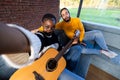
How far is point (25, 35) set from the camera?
269mm

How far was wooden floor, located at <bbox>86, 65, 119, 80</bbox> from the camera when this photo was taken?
189 centimetres

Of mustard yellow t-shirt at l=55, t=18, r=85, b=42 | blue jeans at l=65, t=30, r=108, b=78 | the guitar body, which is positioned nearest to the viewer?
the guitar body

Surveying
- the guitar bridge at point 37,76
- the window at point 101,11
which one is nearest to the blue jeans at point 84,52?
the window at point 101,11

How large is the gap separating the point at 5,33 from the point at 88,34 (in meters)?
1.91

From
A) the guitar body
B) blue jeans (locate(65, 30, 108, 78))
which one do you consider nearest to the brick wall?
blue jeans (locate(65, 30, 108, 78))

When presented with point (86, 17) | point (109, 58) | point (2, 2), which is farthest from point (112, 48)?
point (2, 2)

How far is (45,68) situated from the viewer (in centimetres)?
135

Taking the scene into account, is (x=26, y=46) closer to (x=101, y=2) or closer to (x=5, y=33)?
(x=5, y=33)

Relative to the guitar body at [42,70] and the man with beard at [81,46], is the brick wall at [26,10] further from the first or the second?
the guitar body at [42,70]

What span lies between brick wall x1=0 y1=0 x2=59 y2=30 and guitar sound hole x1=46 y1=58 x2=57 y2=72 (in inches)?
71.3

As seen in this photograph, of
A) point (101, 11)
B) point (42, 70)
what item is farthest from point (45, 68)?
point (101, 11)

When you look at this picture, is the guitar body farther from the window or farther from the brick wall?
the brick wall

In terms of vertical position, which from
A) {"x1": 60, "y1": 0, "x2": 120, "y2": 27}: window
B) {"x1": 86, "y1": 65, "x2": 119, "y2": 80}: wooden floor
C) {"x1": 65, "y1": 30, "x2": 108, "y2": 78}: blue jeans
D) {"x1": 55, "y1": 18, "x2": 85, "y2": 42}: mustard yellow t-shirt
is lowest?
{"x1": 86, "y1": 65, "x2": 119, "y2": 80}: wooden floor

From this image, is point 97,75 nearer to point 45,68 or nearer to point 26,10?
point 45,68
